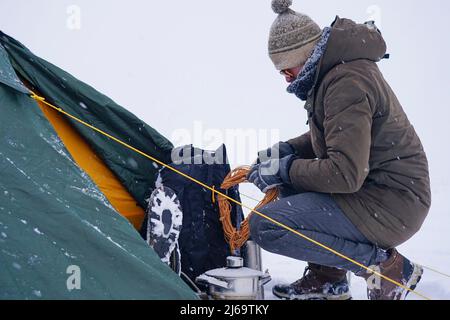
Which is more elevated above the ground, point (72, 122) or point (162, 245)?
point (72, 122)

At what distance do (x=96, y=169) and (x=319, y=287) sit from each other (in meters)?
1.33

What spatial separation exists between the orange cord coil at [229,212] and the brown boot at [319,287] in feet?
1.01

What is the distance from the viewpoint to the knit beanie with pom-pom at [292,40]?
7.34ft

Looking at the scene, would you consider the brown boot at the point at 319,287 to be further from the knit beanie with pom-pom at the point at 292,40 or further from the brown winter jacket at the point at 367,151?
the knit beanie with pom-pom at the point at 292,40

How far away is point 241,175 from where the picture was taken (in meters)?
2.47

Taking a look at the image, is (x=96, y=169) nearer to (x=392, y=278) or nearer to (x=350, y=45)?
(x=350, y=45)

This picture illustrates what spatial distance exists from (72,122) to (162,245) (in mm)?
822

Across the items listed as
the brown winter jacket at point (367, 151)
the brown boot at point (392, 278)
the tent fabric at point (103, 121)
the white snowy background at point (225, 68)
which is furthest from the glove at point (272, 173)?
the white snowy background at point (225, 68)

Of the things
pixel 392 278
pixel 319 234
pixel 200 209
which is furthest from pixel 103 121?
pixel 392 278

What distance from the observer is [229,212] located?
2508 mm

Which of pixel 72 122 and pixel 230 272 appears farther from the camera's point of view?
pixel 72 122
